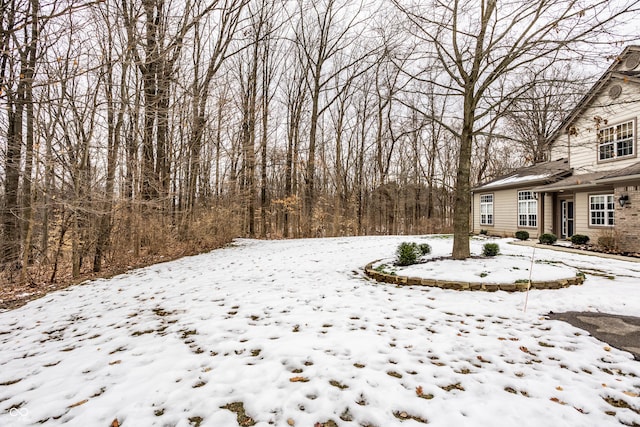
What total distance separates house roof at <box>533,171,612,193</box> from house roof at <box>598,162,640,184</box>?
0.23 metres

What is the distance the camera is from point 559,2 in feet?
17.8

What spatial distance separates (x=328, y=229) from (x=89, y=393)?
50.8 feet

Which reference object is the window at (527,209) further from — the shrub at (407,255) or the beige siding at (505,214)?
the shrub at (407,255)

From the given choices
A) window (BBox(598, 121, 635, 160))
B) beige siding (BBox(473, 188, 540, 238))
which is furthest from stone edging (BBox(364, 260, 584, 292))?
beige siding (BBox(473, 188, 540, 238))

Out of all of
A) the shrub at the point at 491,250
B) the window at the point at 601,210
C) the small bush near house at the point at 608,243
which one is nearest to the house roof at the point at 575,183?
the window at the point at 601,210

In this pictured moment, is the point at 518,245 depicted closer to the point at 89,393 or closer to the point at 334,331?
the point at 334,331

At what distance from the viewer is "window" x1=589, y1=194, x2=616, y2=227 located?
10430 millimetres

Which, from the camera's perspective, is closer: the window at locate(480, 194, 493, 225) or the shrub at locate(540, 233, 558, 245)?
the shrub at locate(540, 233, 558, 245)

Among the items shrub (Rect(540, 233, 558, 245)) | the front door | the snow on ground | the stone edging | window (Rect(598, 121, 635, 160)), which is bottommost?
the snow on ground

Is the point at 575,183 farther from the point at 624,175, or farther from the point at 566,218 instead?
the point at 566,218

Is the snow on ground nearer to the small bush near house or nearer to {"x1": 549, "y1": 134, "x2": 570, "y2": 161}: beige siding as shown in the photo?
{"x1": 549, "y1": 134, "x2": 570, "y2": 161}: beige siding

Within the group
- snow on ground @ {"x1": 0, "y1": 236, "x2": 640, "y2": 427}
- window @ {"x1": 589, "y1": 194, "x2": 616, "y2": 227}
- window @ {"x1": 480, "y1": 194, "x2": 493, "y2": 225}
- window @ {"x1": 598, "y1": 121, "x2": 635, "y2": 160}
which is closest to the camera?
snow on ground @ {"x1": 0, "y1": 236, "x2": 640, "y2": 427}

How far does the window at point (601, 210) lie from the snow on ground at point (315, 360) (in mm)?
7508

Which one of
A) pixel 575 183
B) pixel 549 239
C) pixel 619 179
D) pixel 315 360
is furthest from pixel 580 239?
pixel 315 360
